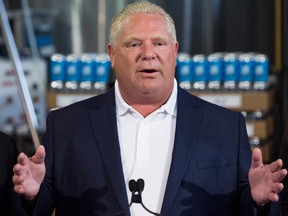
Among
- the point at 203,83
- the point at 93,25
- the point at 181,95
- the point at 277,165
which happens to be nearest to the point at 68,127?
the point at 181,95

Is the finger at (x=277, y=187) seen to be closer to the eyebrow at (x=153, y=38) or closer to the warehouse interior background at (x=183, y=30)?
the eyebrow at (x=153, y=38)

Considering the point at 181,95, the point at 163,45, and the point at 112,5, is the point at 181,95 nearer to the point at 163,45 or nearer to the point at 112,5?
the point at 163,45

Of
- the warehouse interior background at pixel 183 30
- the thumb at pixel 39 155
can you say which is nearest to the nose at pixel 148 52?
the thumb at pixel 39 155

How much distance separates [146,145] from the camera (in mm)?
3574

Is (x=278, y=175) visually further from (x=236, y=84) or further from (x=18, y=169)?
(x=236, y=84)

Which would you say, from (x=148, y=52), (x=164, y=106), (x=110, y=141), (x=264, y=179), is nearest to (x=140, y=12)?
(x=148, y=52)

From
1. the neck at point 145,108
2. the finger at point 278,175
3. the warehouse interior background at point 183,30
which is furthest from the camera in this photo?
the warehouse interior background at point 183,30

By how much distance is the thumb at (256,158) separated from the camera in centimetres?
318

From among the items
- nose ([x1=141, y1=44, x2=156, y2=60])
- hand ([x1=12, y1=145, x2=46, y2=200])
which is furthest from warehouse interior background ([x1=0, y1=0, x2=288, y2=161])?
hand ([x1=12, y1=145, x2=46, y2=200])

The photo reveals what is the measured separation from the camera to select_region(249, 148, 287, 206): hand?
10.3ft

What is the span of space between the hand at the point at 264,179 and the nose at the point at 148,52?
582 mm

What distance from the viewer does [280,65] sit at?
369 inches

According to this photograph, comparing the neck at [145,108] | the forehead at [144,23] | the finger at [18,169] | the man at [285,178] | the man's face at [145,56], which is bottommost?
the man at [285,178]

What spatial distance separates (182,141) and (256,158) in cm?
42
